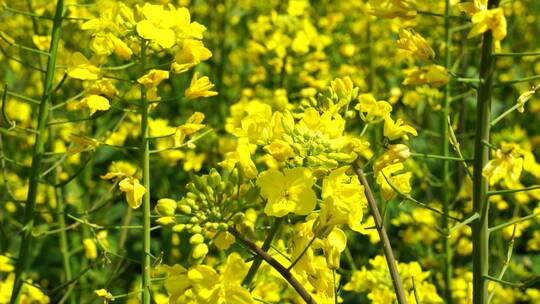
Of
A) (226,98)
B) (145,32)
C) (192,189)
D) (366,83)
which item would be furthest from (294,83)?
(192,189)

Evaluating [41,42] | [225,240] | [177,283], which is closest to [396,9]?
[225,240]

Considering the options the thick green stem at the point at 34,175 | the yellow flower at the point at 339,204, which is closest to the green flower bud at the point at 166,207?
the yellow flower at the point at 339,204

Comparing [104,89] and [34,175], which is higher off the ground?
[104,89]

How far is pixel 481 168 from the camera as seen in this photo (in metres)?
1.41

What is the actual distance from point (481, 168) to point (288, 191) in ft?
1.23

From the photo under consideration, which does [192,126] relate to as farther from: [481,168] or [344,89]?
[481,168]

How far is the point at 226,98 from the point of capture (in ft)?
13.7

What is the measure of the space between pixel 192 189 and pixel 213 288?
0.17 meters

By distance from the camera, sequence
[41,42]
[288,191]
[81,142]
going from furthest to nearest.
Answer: [41,42] < [81,142] < [288,191]

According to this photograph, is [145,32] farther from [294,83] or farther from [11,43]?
[294,83]

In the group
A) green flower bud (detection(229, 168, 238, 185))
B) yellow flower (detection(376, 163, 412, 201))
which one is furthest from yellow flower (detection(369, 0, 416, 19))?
green flower bud (detection(229, 168, 238, 185))

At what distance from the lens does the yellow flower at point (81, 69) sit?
5.24ft

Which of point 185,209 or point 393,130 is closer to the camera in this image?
point 185,209

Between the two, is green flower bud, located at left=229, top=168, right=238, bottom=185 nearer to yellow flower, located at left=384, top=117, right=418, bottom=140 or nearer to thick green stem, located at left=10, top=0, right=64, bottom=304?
yellow flower, located at left=384, top=117, right=418, bottom=140
